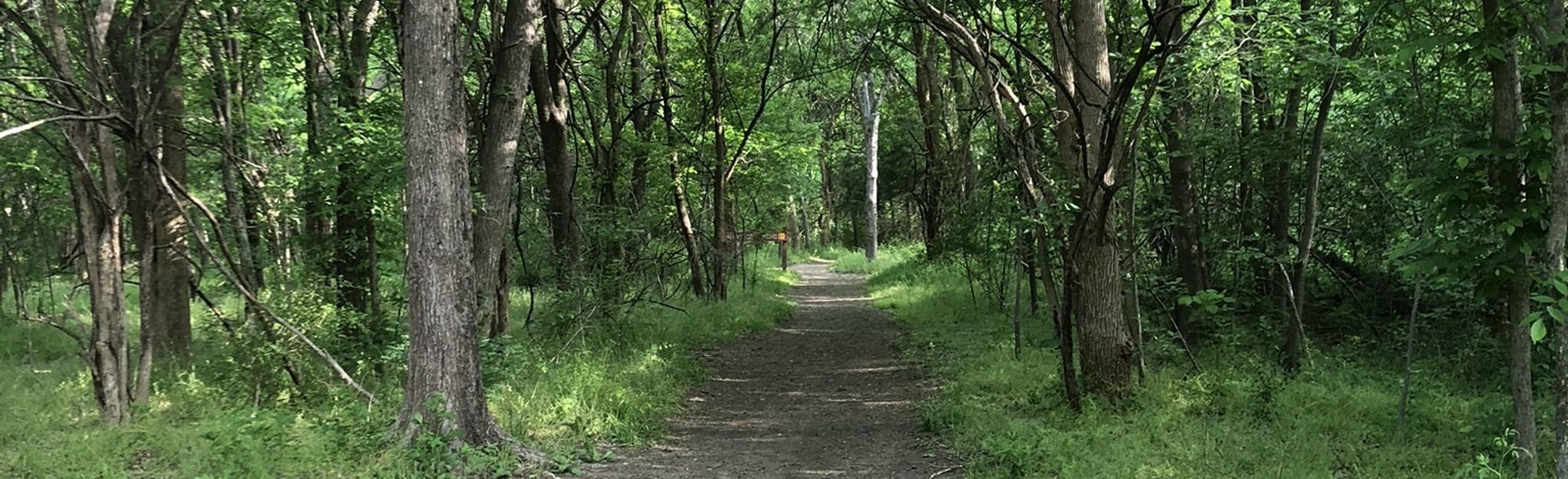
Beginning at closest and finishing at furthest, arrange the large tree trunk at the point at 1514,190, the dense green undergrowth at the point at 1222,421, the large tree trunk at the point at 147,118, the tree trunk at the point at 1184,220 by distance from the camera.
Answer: the large tree trunk at the point at 1514,190, the dense green undergrowth at the point at 1222,421, the large tree trunk at the point at 147,118, the tree trunk at the point at 1184,220

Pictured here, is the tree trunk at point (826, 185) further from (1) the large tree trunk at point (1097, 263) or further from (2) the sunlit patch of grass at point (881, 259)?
(1) the large tree trunk at point (1097, 263)

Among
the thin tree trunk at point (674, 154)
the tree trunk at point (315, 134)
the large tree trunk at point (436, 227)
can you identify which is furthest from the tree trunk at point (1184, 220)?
the tree trunk at point (315, 134)

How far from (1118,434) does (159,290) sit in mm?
9605

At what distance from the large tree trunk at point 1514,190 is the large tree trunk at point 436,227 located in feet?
20.3

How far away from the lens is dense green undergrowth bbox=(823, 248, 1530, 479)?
17.8 ft

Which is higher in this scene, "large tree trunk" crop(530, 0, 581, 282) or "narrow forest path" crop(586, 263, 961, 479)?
"large tree trunk" crop(530, 0, 581, 282)

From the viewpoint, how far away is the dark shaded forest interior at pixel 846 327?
5.49 metres

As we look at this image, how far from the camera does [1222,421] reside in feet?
21.4

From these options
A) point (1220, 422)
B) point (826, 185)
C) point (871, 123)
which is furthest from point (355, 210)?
point (826, 185)

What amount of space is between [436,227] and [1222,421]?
18.8 feet

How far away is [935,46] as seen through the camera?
14.6 m

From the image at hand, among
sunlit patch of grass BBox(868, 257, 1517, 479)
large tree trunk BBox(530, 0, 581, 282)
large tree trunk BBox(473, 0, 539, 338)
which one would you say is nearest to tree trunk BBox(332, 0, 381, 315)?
large tree trunk BBox(473, 0, 539, 338)

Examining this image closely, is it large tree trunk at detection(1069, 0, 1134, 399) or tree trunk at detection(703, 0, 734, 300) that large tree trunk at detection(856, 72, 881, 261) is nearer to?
Answer: tree trunk at detection(703, 0, 734, 300)

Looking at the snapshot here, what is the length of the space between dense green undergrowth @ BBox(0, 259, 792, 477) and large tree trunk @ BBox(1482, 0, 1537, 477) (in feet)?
19.1
